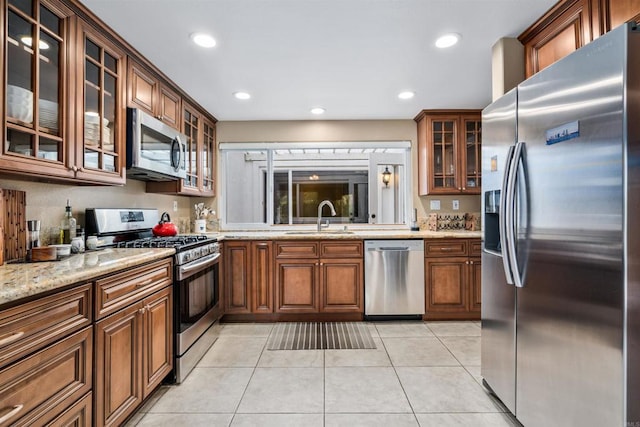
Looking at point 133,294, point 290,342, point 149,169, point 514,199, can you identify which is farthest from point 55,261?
point 514,199

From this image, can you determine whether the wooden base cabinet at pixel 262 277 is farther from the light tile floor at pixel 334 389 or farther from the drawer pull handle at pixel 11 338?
the drawer pull handle at pixel 11 338

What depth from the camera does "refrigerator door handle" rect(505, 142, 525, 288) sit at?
1515mm

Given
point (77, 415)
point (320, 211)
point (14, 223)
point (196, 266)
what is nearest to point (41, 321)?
point (77, 415)

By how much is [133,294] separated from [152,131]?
1.31 meters

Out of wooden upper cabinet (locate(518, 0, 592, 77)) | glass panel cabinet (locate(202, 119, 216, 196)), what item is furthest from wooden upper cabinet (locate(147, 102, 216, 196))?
wooden upper cabinet (locate(518, 0, 592, 77))

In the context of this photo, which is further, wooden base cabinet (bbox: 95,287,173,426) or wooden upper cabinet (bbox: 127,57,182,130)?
wooden upper cabinet (bbox: 127,57,182,130)

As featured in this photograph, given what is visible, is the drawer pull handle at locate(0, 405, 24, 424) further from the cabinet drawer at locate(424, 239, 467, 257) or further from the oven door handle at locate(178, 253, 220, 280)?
the cabinet drawer at locate(424, 239, 467, 257)

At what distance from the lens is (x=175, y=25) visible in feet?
6.54

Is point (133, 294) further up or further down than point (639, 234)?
further down

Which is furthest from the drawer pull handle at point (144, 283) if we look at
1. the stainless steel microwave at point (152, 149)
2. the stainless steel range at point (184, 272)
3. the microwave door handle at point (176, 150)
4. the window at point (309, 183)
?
the window at point (309, 183)

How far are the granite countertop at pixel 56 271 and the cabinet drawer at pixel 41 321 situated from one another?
50mm

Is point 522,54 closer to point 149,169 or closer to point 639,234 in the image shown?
point 639,234

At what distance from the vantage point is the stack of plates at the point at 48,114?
1.57 m

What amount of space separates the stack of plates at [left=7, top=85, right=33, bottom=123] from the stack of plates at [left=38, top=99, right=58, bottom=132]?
6 cm
